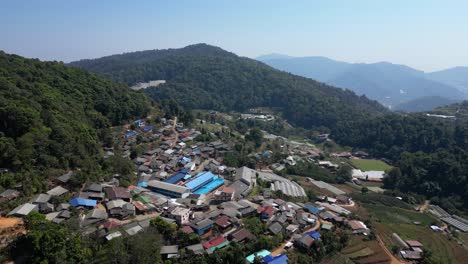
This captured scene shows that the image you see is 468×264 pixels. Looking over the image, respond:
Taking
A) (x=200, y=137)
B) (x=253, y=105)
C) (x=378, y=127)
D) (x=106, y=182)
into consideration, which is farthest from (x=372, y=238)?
(x=253, y=105)

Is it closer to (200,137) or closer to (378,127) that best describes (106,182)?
(200,137)

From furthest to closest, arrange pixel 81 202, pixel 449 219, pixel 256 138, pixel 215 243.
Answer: pixel 256 138, pixel 449 219, pixel 81 202, pixel 215 243

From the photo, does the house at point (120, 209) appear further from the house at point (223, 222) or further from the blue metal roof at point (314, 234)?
the blue metal roof at point (314, 234)

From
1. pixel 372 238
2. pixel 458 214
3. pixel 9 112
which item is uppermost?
pixel 9 112

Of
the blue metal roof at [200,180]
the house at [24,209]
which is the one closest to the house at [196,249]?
the house at [24,209]

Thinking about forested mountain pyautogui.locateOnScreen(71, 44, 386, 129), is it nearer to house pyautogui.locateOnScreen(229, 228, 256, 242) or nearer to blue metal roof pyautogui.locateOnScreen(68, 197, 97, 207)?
house pyautogui.locateOnScreen(229, 228, 256, 242)

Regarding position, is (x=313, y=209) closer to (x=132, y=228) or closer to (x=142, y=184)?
(x=132, y=228)

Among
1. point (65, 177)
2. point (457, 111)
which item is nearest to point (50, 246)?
point (65, 177)
